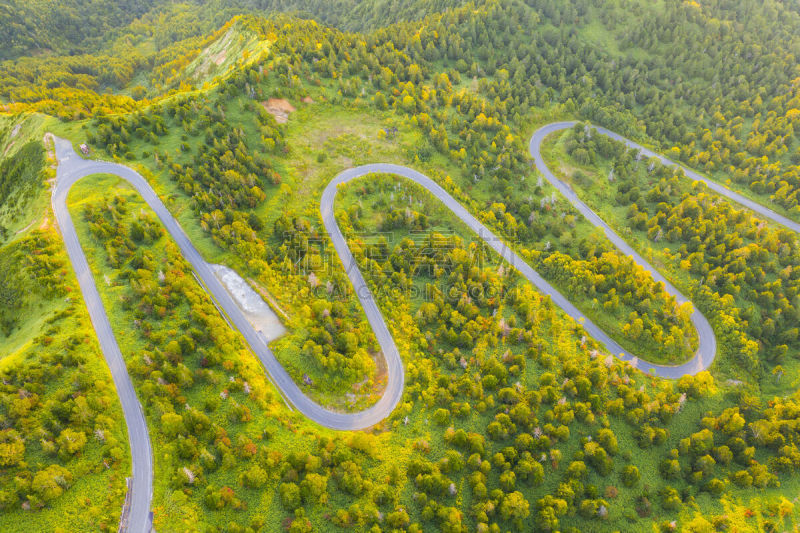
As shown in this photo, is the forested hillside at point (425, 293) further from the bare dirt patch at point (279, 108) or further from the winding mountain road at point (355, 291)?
the winding mountain road at point (355, 291)

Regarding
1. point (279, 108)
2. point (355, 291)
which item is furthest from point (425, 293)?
point (279, 108)

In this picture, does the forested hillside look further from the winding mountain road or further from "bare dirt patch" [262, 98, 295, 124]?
the winding mountain road

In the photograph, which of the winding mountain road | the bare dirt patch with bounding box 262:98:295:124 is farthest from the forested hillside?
the winding mountain road

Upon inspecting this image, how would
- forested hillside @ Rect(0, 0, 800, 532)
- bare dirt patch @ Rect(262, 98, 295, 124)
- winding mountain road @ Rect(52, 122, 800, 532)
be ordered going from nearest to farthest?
forested hillside @ Rect(0, 0, 800, 532) → winding mountain road @ Rect(52, 122, 800, 532) → bare dirt patch @ Rect(262, 98, 295, 124)

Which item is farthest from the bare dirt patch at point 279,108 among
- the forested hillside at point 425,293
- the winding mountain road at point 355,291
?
the winding mountain road at point 355,291

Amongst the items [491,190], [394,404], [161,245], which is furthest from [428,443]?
[491,190]

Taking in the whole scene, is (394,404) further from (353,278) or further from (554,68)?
(554,68)
